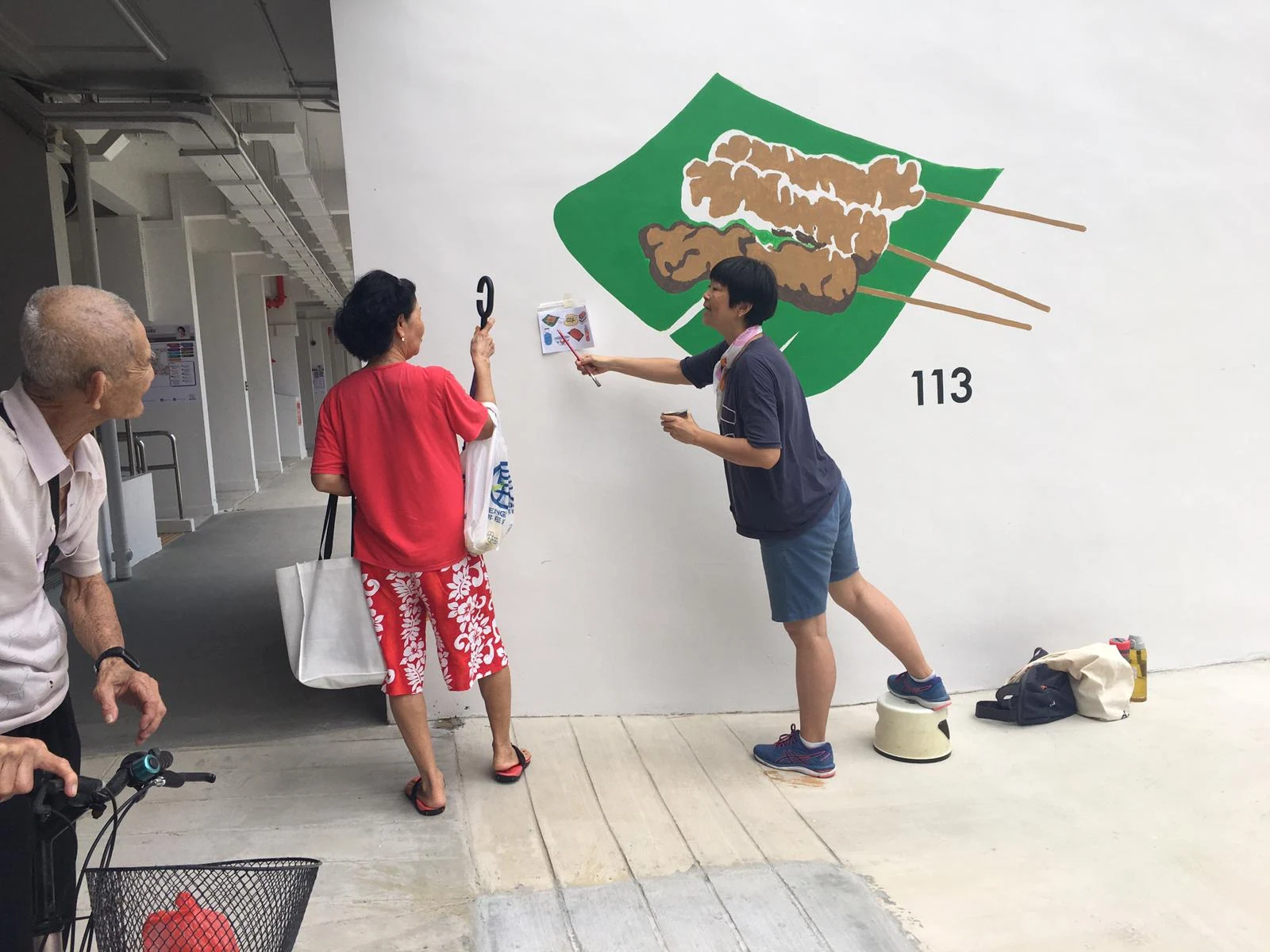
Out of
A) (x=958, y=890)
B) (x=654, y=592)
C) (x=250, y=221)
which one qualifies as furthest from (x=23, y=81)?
(x=958, y=890)

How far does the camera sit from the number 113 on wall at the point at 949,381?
330cm

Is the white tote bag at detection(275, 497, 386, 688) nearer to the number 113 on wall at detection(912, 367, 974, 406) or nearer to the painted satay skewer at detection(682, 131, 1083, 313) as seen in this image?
the painted satay skewer at detection(682, 131, 1083, 313)

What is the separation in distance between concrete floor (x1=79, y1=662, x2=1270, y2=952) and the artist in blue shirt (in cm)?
25

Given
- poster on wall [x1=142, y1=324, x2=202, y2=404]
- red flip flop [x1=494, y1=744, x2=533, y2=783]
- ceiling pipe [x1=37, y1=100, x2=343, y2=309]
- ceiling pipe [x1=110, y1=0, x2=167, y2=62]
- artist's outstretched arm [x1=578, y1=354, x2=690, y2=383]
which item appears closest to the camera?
red flip flop [x1=494, y1=744, x2=533, y2=783]

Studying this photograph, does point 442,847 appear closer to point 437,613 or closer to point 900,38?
point 437,613

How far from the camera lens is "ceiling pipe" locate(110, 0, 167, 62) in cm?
409

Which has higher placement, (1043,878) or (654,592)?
(654,592)

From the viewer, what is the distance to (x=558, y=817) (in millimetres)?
2594

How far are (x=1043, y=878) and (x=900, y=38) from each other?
265 cm

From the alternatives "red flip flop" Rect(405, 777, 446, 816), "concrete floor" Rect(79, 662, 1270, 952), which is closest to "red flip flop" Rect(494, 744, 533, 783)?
"concrete floor" Rect(79, 662, 1270, 952)

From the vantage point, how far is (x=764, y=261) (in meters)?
3.16

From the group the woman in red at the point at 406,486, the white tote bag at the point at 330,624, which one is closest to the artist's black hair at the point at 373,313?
the woman in red at the point at 406,486

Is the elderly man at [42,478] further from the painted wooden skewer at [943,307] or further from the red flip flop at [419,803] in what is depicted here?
the painted wooden skewer at [943,307]

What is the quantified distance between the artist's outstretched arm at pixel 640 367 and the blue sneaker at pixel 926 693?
1209 mm
